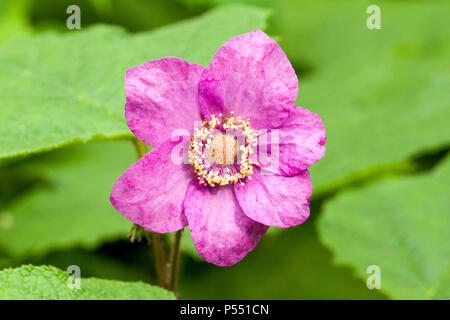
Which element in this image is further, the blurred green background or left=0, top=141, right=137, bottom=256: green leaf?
left=0, top=141, right=137, bottom=256: green leaf

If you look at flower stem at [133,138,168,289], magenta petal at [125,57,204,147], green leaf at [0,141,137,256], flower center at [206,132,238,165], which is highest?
magenta petal at [125,57,204,147]

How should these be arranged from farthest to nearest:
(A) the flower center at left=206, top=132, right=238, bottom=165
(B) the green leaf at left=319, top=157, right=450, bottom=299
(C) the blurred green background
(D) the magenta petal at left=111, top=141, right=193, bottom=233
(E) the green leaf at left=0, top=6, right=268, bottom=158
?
(B) the green leaf at left=319, top=157, right=450, bottom=299
(C) the blurred green background
(E) the green leaf at left=0, top=6, right=268, bottom=158
(A) the flower center at left=206, top=132, right=238, bottom=165
(D) the magenta petal at left=111, top=141, right=193, bottom=233

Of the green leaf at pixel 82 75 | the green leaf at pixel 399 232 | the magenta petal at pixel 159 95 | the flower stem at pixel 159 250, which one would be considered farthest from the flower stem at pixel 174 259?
the green leaf at pixel 399 232

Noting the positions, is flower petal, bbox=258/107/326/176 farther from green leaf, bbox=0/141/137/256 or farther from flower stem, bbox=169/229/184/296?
green leaf, bbox=0/141/137/256

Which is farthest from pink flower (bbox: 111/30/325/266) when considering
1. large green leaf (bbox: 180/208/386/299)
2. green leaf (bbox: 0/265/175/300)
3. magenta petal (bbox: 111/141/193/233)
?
large green leaf (bbox: 180/208/386/299)

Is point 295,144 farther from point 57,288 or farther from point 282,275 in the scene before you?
point 282,275

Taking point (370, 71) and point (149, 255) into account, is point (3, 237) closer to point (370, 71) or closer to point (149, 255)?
Result: point (149, 255)

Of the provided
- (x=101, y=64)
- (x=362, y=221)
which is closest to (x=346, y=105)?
(x=362, y=221)
